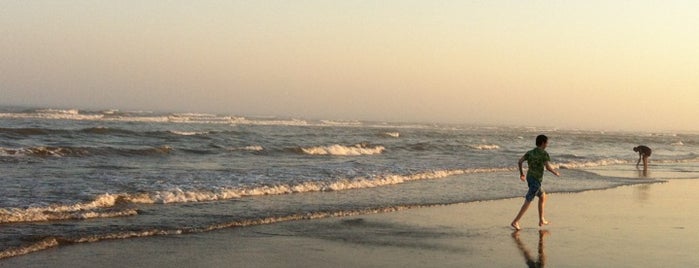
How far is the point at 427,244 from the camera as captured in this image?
9.66 meters

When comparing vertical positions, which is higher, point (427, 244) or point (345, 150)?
point (427, 244)

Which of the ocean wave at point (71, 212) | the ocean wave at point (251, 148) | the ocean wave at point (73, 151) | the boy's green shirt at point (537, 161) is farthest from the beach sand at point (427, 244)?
the ocean wave at point (251, 148)

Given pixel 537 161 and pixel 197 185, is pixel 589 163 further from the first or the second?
pixel 197 185

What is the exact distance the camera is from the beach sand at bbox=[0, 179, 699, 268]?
27.3 ft

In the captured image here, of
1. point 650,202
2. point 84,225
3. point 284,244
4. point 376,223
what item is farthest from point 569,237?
point 84,225

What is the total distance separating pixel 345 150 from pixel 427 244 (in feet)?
74.8

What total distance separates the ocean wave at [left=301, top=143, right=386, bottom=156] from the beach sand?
16948 millimetres

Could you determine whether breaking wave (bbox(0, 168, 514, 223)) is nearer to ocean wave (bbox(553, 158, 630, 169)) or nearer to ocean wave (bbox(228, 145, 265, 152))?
ocean wave (bbox(553, 158, 630, 169))

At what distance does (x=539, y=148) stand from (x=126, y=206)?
688 cm

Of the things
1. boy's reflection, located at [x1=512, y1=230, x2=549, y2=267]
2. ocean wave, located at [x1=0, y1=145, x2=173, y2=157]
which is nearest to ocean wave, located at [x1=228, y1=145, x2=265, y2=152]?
ocean wave, located at [x1=0, y1=145, x2=173, y2=157]

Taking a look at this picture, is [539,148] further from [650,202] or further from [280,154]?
[280,154]

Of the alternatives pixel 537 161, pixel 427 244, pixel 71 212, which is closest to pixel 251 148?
pixel 71 212

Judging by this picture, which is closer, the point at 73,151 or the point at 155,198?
the point at 155,198

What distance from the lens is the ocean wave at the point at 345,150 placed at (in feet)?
98.6
